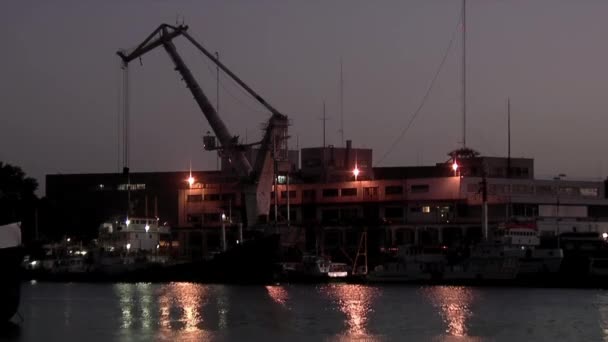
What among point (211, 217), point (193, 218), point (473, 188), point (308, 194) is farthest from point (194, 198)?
point (473, 188)

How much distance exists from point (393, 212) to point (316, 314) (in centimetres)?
5209

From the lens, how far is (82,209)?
140 m

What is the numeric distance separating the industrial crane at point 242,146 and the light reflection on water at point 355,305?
1866 cm

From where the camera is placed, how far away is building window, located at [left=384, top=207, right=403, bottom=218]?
377 ft

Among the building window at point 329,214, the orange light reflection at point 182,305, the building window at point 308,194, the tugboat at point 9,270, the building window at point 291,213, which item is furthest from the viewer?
the building window at point 291,213

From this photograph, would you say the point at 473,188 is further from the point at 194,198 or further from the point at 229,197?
the point at 194,198

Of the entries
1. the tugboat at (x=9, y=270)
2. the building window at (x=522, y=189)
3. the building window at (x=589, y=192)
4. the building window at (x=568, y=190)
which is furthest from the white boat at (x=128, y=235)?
the tugboat at (x=9, y=270)

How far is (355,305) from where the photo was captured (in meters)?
70.4

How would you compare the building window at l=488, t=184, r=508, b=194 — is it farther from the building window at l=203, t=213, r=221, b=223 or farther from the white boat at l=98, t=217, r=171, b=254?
the white boat at l=98, t=217, r=171, b=254

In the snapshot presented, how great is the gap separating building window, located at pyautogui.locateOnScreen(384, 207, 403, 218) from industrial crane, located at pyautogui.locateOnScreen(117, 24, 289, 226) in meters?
12.1

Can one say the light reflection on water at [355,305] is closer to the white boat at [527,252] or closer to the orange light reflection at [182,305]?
the orange light reflection at [182,305]

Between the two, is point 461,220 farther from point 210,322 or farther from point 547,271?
point 210,322

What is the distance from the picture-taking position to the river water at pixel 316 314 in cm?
5438

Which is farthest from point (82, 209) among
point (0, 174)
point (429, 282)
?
point (429, 282)
